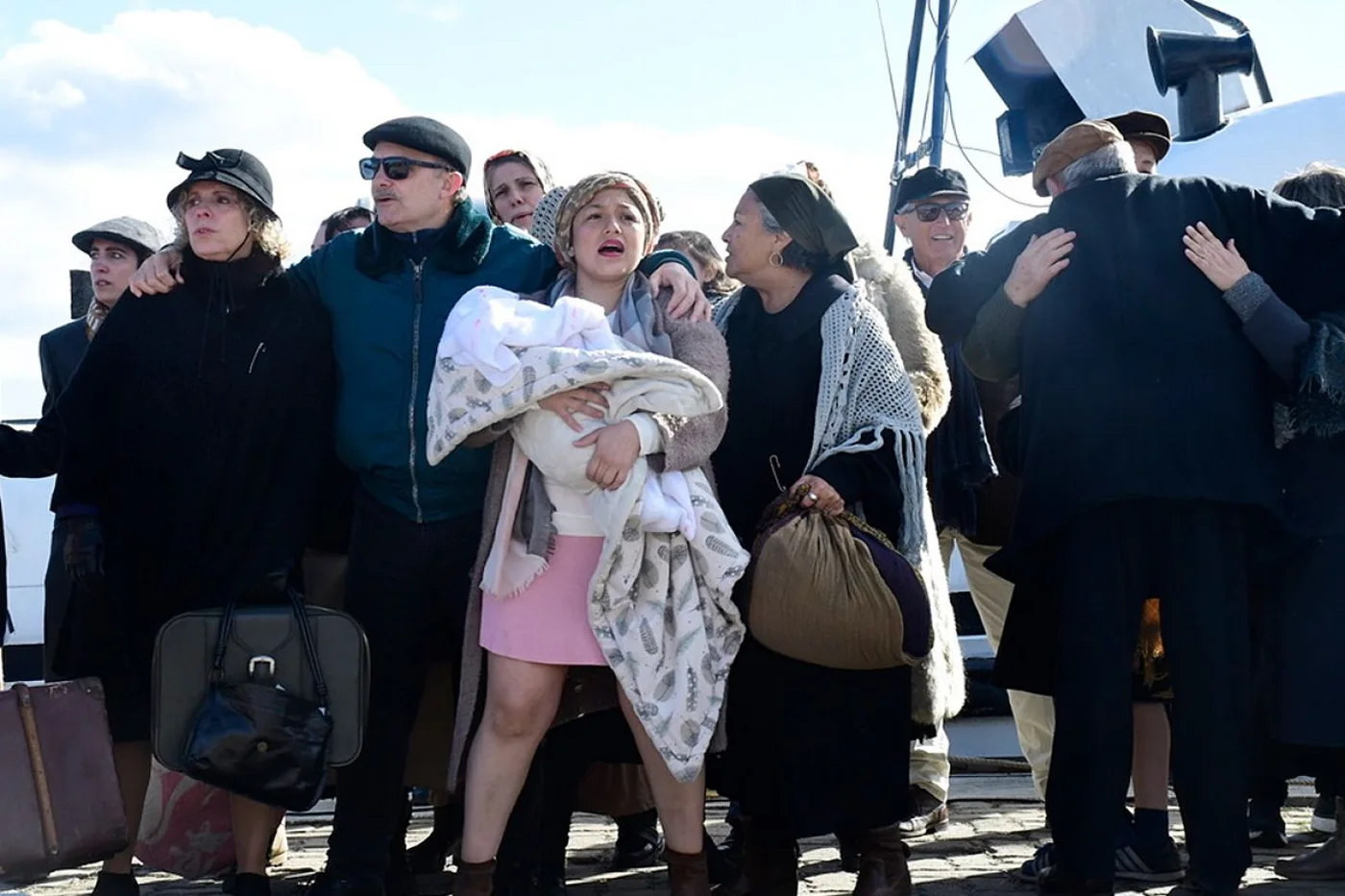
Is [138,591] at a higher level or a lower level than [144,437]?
lower

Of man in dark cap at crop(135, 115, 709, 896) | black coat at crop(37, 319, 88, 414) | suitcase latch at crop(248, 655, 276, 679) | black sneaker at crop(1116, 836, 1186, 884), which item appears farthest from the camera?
black coat at crop(37, 319, 88, 414)

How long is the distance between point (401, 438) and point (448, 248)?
51cm

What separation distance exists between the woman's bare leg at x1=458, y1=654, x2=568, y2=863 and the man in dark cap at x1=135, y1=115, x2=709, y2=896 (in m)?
0.43

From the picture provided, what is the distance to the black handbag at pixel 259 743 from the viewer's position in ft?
13.1

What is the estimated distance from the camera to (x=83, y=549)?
4.32 metres

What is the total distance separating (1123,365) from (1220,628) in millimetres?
654

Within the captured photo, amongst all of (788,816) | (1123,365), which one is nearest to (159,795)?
(788,816)

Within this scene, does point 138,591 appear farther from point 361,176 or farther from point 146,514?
point 361,176

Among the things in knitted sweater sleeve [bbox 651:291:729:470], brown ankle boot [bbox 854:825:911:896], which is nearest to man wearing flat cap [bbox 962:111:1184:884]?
brown ankle boot [bbox 854:825:911:896]

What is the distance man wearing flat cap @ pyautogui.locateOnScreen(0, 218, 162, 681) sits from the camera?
505cm

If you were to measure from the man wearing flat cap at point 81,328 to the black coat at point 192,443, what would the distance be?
432 millimetres

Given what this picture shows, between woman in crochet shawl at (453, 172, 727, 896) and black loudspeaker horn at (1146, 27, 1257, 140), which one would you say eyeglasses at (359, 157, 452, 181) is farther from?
black loudspeaker horn at (1146, 27, 1257, 140)

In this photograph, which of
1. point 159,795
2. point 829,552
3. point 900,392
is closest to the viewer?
point 829,552

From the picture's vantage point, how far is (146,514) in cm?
441
